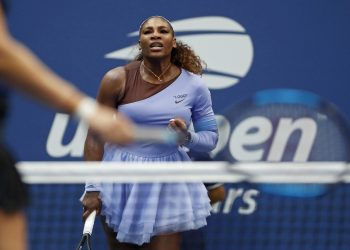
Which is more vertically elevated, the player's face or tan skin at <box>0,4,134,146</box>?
tan skin at <box>0,4,134,146</box>

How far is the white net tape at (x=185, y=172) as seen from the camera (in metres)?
3.79

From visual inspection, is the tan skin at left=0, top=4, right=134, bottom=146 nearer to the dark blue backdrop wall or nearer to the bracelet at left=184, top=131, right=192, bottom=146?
the bracelet at left=184, top=131, right=192, bottom=146

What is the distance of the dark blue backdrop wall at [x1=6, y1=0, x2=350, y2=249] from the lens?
5.77m

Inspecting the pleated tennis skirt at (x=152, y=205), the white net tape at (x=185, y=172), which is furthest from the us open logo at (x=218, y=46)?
the white net tape at (x=185, y=172)

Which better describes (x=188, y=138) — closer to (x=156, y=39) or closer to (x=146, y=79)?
(x=146, y=79)

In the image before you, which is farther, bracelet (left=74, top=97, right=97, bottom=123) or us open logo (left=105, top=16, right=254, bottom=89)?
us open logo (left=105, top=16, right=254, bottom=89)

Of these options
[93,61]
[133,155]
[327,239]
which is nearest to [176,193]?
[133,155]

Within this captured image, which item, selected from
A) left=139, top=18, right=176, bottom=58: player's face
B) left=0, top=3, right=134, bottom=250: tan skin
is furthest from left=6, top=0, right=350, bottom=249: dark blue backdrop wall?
left=0, top=3, right=134, bottom=250: tan skin

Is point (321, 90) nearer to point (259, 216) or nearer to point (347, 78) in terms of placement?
point (347, 78)

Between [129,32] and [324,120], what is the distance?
1955 mm

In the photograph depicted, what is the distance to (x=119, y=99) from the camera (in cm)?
492

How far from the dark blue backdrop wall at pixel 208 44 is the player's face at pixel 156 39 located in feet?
2.23

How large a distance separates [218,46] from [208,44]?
2.1 inches

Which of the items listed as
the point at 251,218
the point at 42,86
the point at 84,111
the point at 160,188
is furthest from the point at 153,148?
the point at 42,86
